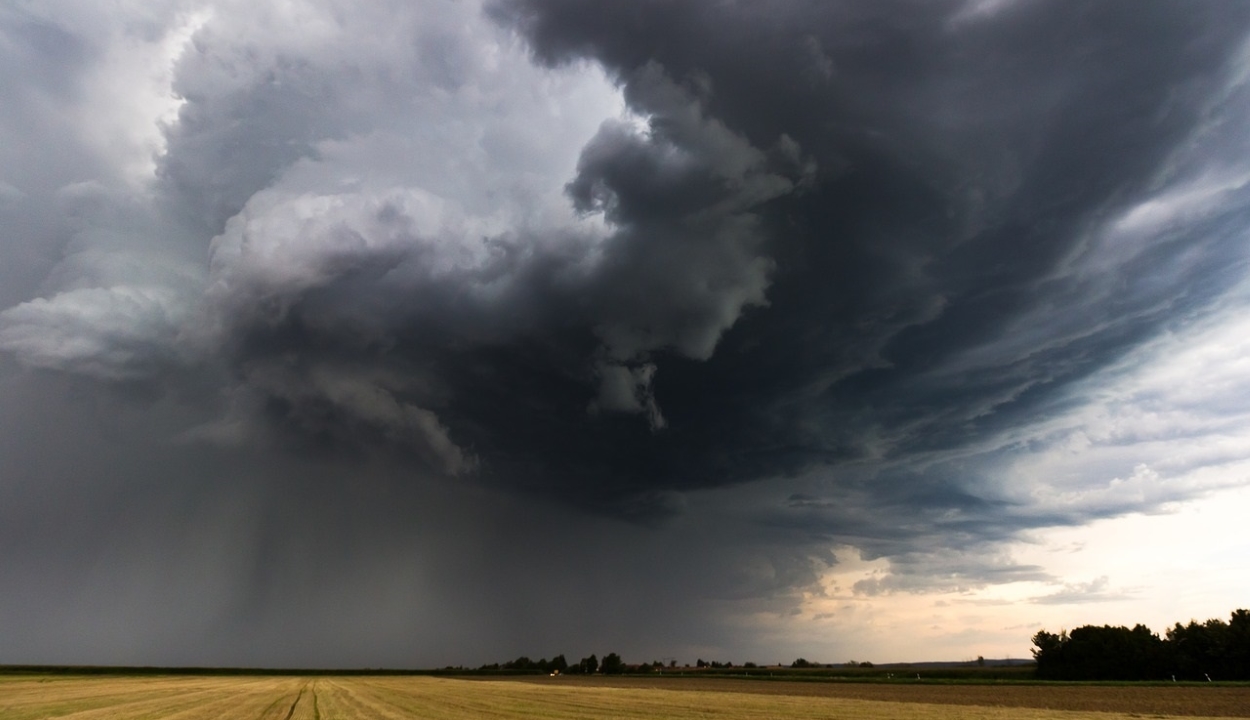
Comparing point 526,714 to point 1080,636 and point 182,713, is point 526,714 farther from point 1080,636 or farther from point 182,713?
point 1080,636

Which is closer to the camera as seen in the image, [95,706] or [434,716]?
[434,716]

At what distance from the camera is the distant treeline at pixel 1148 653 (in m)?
81.8

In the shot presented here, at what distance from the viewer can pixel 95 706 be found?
53.8 meters

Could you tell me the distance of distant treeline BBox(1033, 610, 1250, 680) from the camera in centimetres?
8175

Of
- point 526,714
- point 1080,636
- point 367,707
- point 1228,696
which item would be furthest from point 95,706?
point 1080,636

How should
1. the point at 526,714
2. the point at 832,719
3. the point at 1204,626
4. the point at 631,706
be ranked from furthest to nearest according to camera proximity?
1. the point at 1204,626
2. the point at 631,706
3. the point at 526,714
4. the point at 832,719

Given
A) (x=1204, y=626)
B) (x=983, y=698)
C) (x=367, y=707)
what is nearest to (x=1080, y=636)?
(x=1204, y=626)

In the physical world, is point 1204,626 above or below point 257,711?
above

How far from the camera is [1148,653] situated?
90.6 metres

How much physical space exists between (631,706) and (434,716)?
657 inches

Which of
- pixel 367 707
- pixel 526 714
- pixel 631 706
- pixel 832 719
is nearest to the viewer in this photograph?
pixel 832 719

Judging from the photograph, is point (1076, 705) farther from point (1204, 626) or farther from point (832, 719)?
point (1204, 626)

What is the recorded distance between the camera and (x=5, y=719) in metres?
44.6

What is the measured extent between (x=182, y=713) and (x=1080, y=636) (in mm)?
113851
